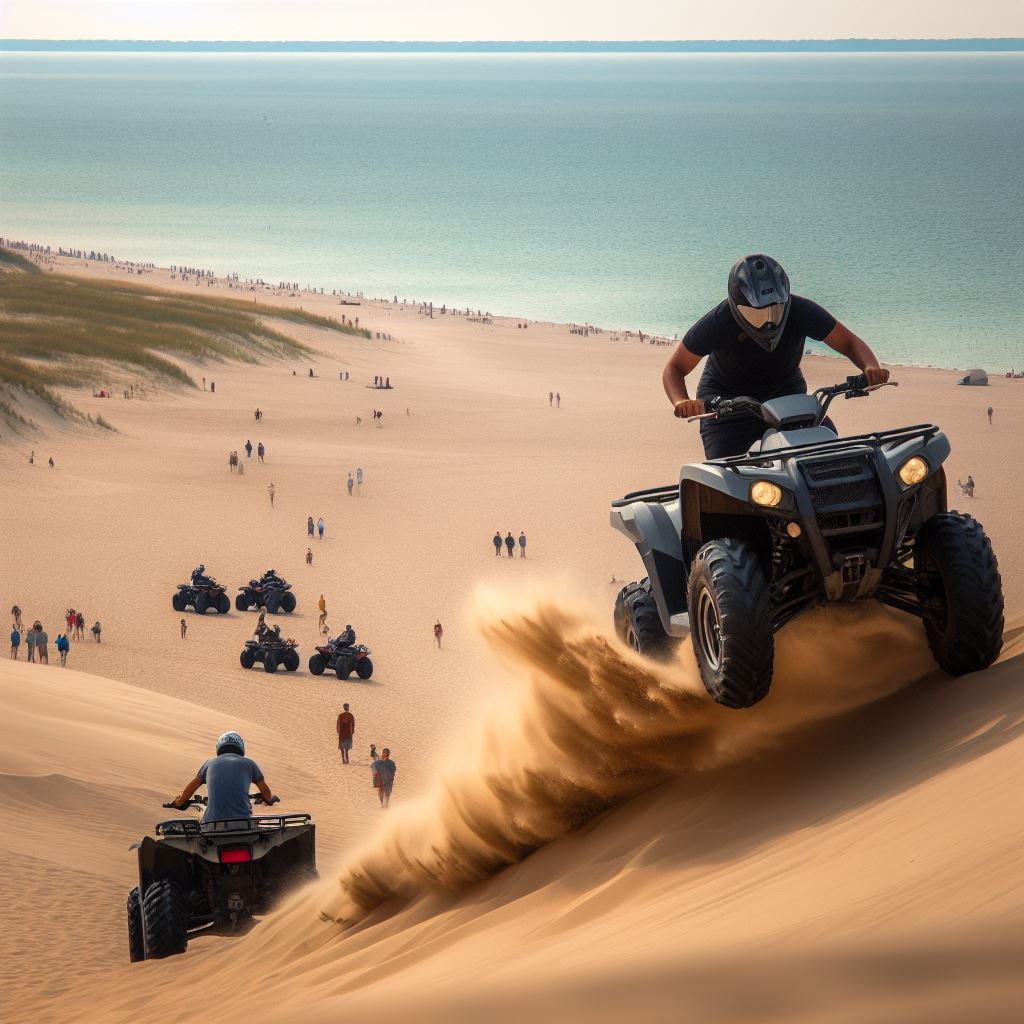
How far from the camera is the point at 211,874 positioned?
883 centimetres

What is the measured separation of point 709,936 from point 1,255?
289 feet

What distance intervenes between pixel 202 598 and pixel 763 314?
86.2 ft

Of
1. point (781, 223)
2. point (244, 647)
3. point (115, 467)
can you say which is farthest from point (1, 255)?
point (781, 223)

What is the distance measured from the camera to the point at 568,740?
668cm

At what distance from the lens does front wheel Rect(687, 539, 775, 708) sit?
219 inches

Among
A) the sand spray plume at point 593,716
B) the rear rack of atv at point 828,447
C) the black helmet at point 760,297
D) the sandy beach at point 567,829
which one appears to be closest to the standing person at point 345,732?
the sandy beach at point 567,829

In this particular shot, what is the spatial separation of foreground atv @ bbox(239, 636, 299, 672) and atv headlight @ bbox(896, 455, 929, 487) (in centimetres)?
2155

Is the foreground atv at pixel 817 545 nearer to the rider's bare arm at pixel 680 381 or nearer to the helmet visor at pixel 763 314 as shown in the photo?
the rider's bare arm at pixel 680 381

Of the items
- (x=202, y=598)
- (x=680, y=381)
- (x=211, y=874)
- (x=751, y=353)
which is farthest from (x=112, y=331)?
(x=751, y=353)

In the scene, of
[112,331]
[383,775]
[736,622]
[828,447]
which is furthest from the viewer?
[112,331]

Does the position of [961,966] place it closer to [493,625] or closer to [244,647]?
[493,625]

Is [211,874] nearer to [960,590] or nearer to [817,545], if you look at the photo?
[817,545]

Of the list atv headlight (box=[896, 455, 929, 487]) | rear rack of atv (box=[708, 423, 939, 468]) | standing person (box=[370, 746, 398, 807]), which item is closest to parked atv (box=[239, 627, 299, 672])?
standing person (box=[370, 746, 398, 807])

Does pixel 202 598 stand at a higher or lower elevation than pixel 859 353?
lower
